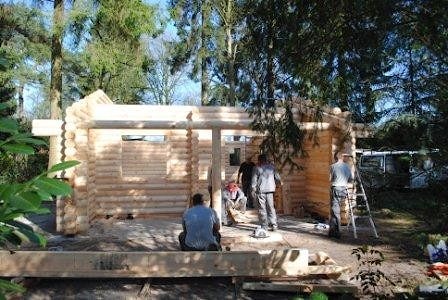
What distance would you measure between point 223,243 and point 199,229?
207 centimetres

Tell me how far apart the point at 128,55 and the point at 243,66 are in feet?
49.6

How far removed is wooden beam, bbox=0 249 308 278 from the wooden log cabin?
A: 3746 mm

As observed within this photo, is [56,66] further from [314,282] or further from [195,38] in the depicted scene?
[314,282]

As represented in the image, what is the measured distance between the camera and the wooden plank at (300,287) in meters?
6.30

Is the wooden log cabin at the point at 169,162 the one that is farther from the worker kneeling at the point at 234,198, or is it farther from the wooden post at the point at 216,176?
the worker kneeling at the point at 234,198

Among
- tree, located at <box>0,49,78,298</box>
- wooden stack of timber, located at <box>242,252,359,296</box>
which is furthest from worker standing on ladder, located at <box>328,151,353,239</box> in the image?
tree, located at <box>0,49,78,298</box>

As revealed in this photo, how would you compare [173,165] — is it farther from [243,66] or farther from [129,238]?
[243,66]

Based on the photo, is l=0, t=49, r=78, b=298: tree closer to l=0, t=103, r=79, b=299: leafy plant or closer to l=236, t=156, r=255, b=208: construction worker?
l=0, t=103, r=79, b=299: leafy plant

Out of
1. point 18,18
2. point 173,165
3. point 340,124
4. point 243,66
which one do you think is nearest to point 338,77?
point 243,66

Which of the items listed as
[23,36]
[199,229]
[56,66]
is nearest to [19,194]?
[199,229]

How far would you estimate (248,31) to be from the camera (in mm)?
4594

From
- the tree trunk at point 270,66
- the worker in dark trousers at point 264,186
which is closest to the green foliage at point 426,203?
the tree trunk at point 270,66

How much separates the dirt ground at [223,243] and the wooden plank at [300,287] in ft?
0.26

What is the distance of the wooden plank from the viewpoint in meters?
6.30
